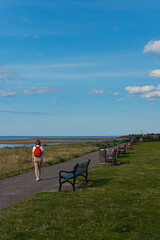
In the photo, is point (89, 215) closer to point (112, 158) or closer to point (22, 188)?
point (22, 188)

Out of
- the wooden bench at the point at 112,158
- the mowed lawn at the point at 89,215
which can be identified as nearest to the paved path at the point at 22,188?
the mowed lawn at the point at 89,215

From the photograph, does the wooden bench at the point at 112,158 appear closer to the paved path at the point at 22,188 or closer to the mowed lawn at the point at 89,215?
the paved path at the point at 22,188

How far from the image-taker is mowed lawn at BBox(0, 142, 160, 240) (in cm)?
624

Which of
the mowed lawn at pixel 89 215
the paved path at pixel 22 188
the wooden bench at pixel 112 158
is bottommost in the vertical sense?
the mowed lawn at pixel 89 215

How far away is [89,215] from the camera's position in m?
7.52

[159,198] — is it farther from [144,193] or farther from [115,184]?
[115,184]

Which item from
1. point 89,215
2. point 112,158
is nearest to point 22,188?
point 89,215

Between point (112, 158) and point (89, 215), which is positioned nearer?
point (89, 215)

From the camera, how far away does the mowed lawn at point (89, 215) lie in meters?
6.24

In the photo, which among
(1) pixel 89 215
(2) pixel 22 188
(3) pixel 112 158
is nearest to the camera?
(1) pixel 89 215

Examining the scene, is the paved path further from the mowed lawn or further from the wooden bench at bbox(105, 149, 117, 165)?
the wooden bench at bbox(105, 149, 117, 165)

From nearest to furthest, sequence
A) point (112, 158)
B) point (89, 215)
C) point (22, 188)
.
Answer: point (89, 215) < point (22, 188) < point (112, 158)

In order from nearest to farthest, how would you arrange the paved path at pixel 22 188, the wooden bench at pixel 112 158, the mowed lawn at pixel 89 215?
the mowed lawn at pixel 89 215, the paved path at pixel 22 188, the wooden bench at pixel 112 158

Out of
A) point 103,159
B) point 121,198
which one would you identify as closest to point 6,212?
point 121,198
